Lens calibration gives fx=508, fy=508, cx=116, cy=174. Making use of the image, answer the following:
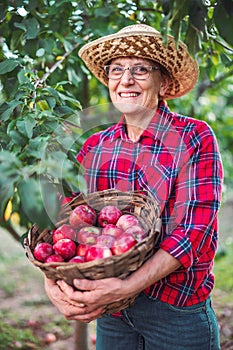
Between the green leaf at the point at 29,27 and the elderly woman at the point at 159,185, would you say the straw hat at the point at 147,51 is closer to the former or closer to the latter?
the elderly woman at the point at 159,185

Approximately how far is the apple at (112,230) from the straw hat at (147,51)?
61 centimetres

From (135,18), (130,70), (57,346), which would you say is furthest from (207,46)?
(57,346)

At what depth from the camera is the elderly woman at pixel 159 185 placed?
157cm

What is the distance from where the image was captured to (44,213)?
120 centimetres

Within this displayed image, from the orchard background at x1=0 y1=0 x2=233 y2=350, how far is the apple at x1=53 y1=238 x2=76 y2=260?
0.07 m

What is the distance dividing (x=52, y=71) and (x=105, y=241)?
92 centimetres

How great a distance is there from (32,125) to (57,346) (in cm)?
205

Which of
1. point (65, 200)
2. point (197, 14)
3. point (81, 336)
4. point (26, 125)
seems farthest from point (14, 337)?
point (197, 14)

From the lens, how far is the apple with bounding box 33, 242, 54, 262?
1.50 m

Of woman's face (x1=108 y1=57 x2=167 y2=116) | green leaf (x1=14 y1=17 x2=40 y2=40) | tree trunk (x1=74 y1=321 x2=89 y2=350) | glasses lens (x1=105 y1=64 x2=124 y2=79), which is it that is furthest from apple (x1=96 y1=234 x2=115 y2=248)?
tree trunk (x1=74 y1=321 x2=89 y2=350)

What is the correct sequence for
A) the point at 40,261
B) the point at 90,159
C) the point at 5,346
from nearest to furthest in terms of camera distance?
the point at 40,261 → the point at 90,159 → the point at 5,346

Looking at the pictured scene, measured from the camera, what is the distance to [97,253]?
1.41 metres

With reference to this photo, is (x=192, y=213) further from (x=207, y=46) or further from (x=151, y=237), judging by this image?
(x=207, y=46)

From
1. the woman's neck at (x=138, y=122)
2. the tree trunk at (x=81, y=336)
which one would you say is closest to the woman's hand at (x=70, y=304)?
the woman's neck at (x=138, y=122)
